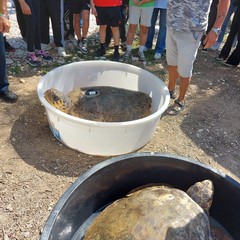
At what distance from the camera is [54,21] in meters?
3.91

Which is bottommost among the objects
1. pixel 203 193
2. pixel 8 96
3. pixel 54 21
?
pixel 8 96

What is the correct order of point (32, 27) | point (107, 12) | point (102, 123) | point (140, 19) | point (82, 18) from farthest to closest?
point (82, 18) → point (140, 19) → point (107, 12) → point (32, 27) → point (102, 123)

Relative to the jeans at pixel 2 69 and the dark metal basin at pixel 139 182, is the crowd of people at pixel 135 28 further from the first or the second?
the dark metal basin at pixel 139 182

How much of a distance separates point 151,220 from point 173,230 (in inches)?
4.4

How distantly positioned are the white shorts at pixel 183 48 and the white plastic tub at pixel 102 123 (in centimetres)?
28

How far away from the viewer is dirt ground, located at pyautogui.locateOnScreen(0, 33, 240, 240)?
2.21 m

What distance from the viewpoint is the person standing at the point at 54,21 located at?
3.81 meters

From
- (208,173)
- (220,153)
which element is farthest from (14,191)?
(220,153)

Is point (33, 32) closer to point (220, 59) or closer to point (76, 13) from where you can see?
point (76, 13)

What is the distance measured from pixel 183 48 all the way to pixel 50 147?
1.44 meters

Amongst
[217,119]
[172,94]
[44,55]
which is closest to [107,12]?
[44,55]

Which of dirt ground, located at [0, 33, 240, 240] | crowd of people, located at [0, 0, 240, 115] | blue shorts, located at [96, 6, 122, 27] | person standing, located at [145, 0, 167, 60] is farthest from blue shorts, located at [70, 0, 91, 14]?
dirt ground, located at [0, 33, 240, 240]

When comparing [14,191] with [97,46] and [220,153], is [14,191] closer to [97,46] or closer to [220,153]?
[220,153]

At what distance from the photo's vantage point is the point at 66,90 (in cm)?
328
